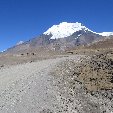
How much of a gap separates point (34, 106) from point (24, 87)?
5743mm

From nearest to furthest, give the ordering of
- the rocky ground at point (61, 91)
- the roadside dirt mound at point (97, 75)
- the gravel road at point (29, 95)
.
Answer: the gravel road at point (29, 95) < the rocky ground at point (61, 91) < the roadside dirt mound at point (97, 75)

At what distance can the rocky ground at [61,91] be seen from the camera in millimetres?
27430

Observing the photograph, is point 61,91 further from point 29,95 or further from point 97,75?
point 97,75

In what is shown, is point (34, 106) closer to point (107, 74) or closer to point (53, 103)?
point (53, 103)

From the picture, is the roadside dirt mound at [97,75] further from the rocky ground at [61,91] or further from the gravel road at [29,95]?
the gravel road at [29,95]

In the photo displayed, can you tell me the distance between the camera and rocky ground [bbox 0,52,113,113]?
27.4 metres

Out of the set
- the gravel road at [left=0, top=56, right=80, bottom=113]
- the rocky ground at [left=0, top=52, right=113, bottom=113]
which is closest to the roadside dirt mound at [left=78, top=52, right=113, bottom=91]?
the rocky ground at [left=0, top=52, right=113, bottom=113]

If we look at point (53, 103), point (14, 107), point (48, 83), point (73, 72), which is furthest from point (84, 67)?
point (14, 107)

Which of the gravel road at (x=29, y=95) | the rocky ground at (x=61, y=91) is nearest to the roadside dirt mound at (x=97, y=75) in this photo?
the rocky ground at (x=61, y=91)

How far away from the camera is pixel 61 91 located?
107 feet

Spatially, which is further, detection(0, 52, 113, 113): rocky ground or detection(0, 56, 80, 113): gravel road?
detection(0, 52, 113, 113): rocky ground

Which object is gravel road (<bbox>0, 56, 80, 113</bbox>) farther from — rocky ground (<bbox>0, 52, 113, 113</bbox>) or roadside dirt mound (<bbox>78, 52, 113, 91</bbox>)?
roadside dirt mound (<bbox>78, 52, 113, 91</bbox>)

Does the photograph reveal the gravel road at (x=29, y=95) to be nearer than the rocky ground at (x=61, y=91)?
Yes

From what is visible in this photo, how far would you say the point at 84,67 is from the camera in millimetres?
45375
